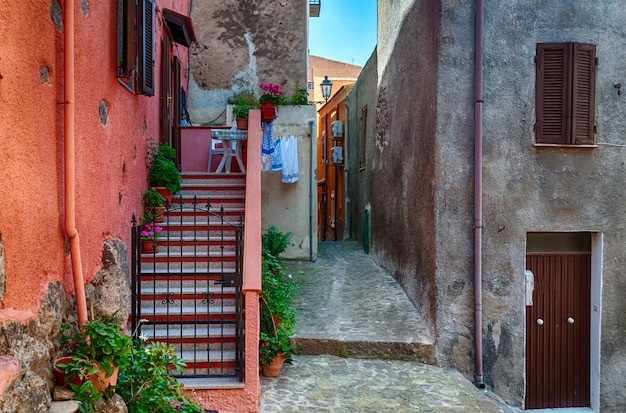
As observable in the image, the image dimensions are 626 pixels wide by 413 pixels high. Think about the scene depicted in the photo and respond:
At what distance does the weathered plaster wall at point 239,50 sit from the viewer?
37.8 ft

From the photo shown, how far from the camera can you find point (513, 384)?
22.5ft

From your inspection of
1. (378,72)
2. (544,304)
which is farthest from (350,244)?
(544,304)

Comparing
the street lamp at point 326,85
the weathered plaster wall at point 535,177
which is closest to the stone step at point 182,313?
the weathered plaster wall at point 535,177

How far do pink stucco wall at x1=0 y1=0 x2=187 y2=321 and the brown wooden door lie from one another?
5.42m

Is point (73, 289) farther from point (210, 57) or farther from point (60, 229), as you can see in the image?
point (210, 57)

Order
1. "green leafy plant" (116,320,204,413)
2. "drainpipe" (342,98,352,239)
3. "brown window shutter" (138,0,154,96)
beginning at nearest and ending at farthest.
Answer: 1. "green leafy plant" (116,320,204,413)
2. "brown window shutter" (138,0,154,96)
3. "drainpipe" (342,98,352,239)

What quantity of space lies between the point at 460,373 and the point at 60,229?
198 inches

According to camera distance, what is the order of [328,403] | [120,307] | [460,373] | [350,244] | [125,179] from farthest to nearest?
[350,244] → [460,373] → [125,179] → [328,403] → [120,307]

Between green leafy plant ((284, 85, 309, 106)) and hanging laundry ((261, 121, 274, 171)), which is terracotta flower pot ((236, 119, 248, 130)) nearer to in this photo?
hanging laundry ((261, 121, 274, 171))

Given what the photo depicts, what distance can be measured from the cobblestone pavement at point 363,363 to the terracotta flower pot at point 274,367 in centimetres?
9

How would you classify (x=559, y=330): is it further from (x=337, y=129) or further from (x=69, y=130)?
(x=337, y=129)

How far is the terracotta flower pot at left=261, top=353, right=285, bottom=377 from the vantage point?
5.90 metres

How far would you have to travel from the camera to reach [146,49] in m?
6.30

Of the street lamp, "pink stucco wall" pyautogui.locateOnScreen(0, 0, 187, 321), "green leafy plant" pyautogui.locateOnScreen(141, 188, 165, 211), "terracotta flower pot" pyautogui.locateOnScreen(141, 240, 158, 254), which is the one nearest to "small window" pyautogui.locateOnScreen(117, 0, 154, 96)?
"pink stucco wall" pyautogui.locateOnScreen(0, 0, 187, 321)
